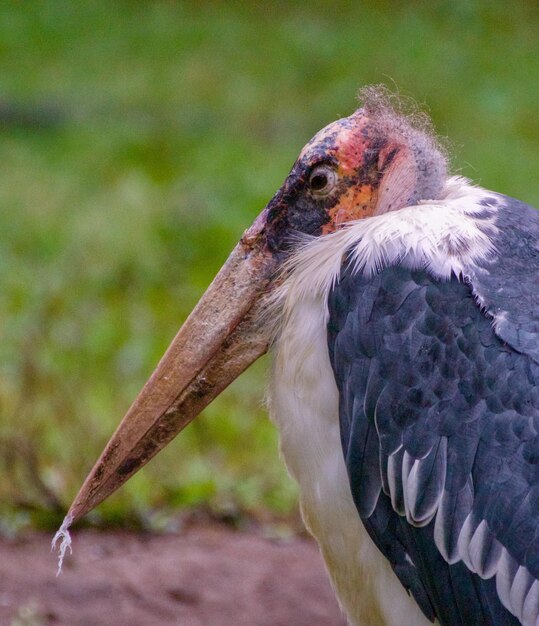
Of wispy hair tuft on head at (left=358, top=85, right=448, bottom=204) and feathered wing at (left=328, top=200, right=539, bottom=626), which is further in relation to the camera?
Answer: wispy hair tuft on head at (left=358, top=85, right=448, bottom=204)

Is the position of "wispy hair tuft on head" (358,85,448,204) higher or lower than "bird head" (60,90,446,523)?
higher

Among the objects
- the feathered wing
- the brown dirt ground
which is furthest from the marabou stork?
the brown dirt ground

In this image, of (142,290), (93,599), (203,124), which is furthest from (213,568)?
(203,124)

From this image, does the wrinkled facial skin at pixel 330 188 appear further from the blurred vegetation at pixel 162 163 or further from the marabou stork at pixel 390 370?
the blurred vegetation at pixel 162 163

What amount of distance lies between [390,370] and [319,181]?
1.99 feet

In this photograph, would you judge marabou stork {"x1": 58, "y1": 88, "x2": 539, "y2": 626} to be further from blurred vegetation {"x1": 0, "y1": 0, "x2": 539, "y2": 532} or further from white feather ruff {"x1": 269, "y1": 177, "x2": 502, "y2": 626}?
blurred vegetation {"x1": 0, "y1": 0, "x2": 539, "y2": 532}

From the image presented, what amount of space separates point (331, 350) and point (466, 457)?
0.41 m

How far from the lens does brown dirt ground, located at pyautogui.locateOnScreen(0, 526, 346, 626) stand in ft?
14.1

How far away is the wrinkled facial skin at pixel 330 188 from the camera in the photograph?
3291 mm

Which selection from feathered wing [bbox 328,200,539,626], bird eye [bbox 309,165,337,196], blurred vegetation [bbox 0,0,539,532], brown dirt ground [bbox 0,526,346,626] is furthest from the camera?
blurred vegetation [bbox 0,0,539,532]

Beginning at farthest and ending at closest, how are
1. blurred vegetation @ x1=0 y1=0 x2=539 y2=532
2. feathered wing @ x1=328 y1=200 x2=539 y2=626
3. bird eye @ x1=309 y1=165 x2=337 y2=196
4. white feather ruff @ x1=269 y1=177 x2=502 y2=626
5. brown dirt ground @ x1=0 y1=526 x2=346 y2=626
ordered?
blurred vegetation @ x1=0 y1=0 x2=539 y2=532 → brown dirt ground @ x1=0 y1=526 x2=346 y2=626 → bird eye @ x1=309 y1=165 x2=337 y2=196 → white feather ruff @ x1=269 y1=177 x2=502 y2=626 → feathered wing @ x1=328 y1=200 x2=539 y2=626

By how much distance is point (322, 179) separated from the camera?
130 inches

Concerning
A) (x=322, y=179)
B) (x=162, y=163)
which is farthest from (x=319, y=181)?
(x=162, y=163)

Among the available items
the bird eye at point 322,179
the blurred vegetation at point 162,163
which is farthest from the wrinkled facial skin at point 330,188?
the blurred vegetation at point 162,163
